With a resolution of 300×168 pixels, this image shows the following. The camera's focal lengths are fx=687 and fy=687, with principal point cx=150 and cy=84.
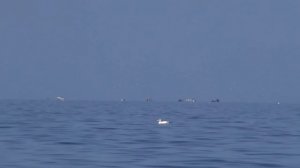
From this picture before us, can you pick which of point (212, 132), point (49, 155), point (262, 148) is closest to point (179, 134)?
point (212, 132)

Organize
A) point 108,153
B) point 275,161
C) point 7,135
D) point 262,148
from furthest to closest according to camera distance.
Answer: point 7,135 < point 262,148 < point 108,153 < point 275,161

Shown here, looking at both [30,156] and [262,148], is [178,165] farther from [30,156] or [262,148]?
[262,148]

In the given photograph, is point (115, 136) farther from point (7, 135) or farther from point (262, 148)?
point (262, 148)

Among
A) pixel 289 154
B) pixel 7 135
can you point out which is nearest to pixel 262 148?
pixel 289 154

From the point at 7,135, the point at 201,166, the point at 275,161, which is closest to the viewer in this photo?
the point at 201,166

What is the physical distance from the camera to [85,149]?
32.8 metres

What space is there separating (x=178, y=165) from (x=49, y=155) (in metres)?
6.07

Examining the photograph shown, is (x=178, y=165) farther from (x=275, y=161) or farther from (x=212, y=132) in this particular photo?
(x=212, y=132)

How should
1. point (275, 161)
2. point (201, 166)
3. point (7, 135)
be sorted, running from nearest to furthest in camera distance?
1. point (201, 166)
2. point (275, 161)
3. point (7, 135)

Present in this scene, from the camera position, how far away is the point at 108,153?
31.0m

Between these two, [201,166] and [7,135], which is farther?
[7,135]

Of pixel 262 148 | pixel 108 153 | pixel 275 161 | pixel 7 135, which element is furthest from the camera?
pixel 7 135

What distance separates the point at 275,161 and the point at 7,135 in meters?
18.4

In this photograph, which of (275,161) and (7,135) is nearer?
(275,161)
